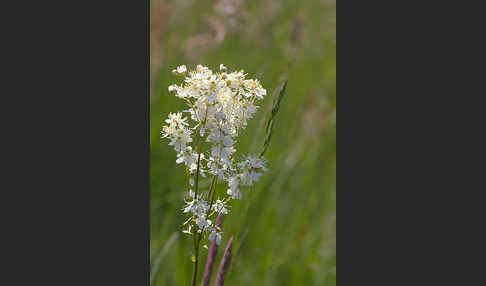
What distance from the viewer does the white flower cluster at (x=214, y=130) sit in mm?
1638

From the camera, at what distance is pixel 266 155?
2.54 metres

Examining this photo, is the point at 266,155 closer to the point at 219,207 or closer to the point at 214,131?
the point at 219,207

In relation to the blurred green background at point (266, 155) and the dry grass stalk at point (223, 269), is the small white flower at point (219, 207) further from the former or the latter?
the blurred green background at point (266, 155)

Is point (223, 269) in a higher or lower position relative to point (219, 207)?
lower

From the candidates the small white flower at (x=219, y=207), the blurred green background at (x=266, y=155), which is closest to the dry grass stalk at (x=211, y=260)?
the small white flower at (x=219, y=207)

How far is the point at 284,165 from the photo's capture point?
311 centimetres

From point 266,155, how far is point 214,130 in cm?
91

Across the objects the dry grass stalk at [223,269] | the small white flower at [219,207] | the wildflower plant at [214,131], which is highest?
the wildflower plant at [214,131]

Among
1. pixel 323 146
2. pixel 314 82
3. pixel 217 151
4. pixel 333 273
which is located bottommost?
pixel 333 273

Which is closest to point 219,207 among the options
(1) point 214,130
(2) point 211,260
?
(2) point 211,260

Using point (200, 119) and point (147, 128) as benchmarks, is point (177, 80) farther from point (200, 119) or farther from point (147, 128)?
point (200, 119)

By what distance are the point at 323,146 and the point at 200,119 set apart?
2216 mm

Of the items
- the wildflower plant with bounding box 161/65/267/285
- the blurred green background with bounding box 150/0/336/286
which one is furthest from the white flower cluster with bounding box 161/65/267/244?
the blurred green background with bounding box 150/0/336/286

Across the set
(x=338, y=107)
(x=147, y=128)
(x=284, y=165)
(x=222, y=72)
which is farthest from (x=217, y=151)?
(x=284, y=165)
